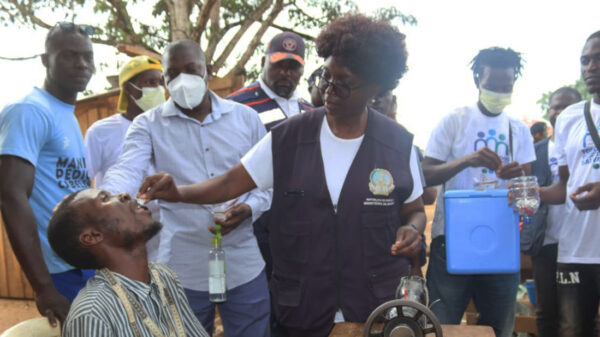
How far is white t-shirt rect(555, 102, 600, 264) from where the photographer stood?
3.52m

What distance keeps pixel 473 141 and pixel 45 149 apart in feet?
8.75

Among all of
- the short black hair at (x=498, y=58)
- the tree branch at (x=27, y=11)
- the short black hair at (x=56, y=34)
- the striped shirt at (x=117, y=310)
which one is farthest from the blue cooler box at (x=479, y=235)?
the tree branch at (x=27, y=11)

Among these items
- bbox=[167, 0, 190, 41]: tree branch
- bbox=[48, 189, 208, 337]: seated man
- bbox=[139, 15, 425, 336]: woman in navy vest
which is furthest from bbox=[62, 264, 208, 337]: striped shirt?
bbox=[167, 0, 190, 41]: tree branch

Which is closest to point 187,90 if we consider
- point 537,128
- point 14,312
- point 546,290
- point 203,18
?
point 546,290

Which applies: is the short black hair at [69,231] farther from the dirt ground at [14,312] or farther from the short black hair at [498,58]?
the dirt ground at [14,312]

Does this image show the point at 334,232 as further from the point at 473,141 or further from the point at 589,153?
the point at 589,153

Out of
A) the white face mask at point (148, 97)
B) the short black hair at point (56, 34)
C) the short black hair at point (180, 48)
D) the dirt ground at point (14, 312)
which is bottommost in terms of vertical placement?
the dirt ground at point (14, 312)

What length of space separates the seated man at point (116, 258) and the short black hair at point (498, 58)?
2.57 metres

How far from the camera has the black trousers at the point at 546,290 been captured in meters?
4.42

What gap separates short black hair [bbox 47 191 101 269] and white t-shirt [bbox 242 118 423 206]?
83 centimetres

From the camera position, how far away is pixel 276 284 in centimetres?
274

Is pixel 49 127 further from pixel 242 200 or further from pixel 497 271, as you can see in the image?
pixel 497 271

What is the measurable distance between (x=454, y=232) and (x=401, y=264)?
72 centimetres

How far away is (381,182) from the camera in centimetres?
264
